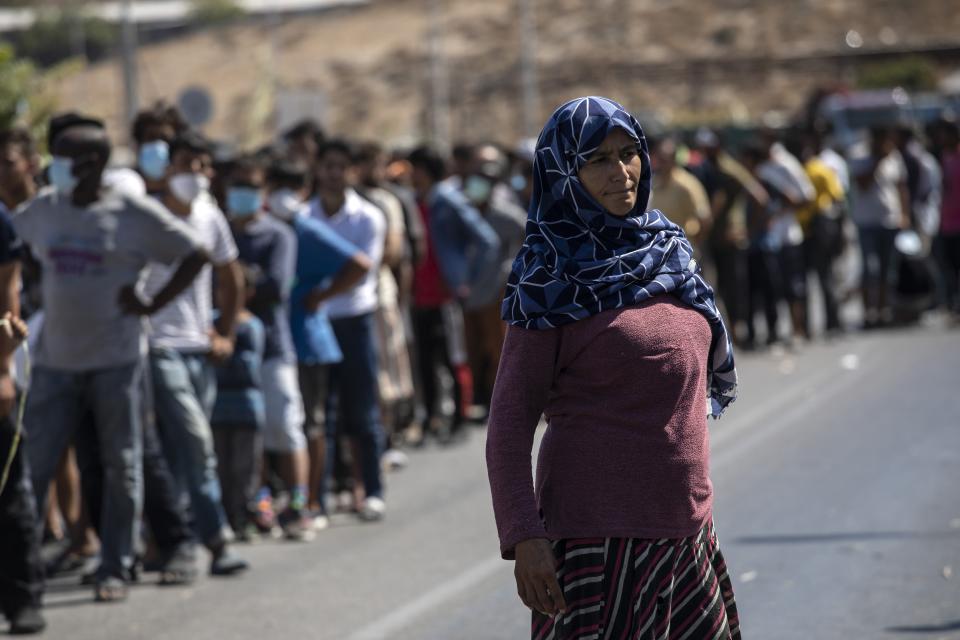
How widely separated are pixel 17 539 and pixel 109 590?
0.78 m

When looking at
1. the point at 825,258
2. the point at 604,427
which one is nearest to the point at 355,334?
the point at 604,427

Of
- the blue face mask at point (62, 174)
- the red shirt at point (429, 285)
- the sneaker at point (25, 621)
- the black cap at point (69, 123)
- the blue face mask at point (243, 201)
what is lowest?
the sneaker at point (25, 621)

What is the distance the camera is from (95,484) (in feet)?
26.4

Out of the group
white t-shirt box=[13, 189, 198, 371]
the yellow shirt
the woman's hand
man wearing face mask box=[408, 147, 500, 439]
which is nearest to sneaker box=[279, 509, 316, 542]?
white t-shirt box=[13, 189, 198, 371]

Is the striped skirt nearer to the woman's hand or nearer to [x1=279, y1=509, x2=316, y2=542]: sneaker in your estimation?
the woman's hand

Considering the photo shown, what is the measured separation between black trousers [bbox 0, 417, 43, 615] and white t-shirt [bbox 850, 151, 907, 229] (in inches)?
492

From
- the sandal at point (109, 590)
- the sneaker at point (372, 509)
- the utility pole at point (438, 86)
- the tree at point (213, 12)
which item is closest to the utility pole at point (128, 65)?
the sneaker at point (372, 509)

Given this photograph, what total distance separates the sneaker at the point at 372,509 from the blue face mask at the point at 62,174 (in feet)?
9.11

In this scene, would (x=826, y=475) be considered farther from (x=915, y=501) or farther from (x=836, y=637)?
(x=836, y=637)

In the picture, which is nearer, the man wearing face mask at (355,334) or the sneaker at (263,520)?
the sneaker at (263,520)

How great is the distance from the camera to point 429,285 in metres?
12.7

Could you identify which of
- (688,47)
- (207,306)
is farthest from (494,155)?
(688,47)

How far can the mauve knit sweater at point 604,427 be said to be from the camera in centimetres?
384

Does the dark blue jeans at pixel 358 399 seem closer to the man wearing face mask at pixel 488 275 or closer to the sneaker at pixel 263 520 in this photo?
the sneaker at pixel 263 520
